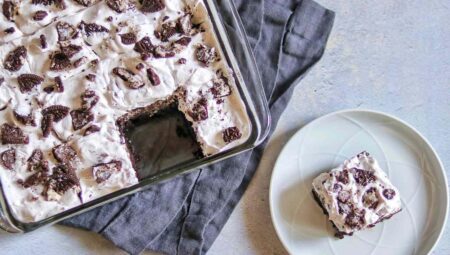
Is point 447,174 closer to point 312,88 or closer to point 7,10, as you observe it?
point 312,88

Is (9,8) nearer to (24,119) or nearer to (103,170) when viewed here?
(24,119)

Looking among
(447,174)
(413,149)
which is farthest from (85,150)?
(447,174)

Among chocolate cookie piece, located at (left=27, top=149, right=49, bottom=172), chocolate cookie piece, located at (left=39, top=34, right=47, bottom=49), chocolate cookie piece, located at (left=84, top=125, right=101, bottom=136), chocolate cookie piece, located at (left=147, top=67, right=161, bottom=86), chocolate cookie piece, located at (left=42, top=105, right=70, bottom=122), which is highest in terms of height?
chocolate cookie piece, located at (left=39, top=34, right=47, bottom=49)

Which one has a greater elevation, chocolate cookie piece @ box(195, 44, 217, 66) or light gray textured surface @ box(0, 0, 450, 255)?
chocolate cookie piece @ box(195, 44, 217, 66)

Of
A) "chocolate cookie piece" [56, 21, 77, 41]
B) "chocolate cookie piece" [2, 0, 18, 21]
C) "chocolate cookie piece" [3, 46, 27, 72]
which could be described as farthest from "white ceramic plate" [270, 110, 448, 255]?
"chocolate cookie piece" [2, 0, 18, 21]

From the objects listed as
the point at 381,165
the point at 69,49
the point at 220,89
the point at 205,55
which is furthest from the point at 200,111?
the point at 381,165

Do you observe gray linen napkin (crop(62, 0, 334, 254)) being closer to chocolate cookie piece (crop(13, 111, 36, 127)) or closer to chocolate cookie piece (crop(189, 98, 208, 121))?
chocolate cookie piece (crop(189, 98, 208, 121))
